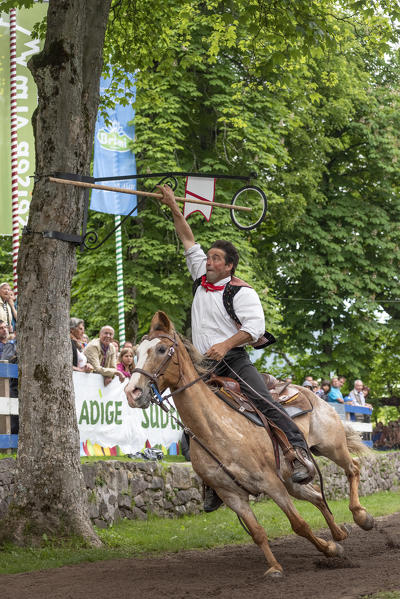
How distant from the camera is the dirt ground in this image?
7184 mm

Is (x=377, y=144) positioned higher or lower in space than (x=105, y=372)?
higher

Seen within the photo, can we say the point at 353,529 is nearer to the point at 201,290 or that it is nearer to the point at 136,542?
the point at 136,542

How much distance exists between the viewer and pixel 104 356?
15016mm

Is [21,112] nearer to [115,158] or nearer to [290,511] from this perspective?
[115,158]

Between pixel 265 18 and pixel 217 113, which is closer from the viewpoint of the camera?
pixel 265 18

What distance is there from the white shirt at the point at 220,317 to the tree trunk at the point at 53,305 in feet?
6.71

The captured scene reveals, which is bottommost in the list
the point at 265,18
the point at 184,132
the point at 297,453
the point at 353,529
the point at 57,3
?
the point at 353,529

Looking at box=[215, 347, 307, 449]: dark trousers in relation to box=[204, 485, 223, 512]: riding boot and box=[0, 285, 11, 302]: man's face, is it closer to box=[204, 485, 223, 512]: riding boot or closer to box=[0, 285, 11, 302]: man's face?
box=[204, 485, 223, 512]: riding boot

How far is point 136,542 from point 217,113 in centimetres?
1684

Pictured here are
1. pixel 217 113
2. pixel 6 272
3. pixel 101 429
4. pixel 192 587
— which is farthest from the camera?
pixel 6 272

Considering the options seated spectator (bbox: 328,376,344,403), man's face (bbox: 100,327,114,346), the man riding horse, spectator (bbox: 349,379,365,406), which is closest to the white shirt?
the man riding horse

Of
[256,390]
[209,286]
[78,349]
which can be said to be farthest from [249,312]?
[78,349]

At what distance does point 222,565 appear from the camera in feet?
30.5

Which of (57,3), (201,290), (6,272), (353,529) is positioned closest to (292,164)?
(6,272)
